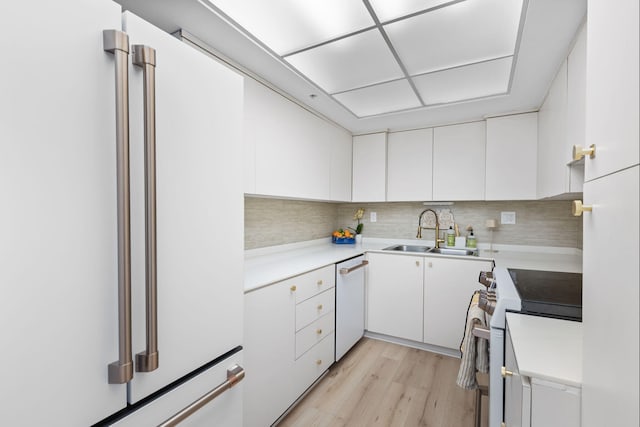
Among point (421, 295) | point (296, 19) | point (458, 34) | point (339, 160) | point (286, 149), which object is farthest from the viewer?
point (339, 160)

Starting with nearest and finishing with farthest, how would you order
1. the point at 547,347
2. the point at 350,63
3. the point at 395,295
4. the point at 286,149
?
1. the point at 547,347
2. the point at 350,63
3. the point at 286,149
4. the point at 395,295

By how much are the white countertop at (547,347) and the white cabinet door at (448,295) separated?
1.35 metres

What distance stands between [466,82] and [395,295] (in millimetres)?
1831

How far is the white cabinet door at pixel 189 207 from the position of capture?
29.9 inches

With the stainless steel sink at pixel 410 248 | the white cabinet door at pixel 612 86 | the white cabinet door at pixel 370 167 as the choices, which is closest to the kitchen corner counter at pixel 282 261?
the stainless steel sink at pixel 410 248

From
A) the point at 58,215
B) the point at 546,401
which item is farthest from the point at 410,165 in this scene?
the point at 58,215

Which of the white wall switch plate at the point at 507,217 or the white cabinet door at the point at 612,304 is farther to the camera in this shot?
the white wall switch plate at the point at 507,217

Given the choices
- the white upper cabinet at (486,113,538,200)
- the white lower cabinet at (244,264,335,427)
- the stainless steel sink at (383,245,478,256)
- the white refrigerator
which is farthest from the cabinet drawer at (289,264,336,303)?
the white upper cabinet at (486,113,538,200)

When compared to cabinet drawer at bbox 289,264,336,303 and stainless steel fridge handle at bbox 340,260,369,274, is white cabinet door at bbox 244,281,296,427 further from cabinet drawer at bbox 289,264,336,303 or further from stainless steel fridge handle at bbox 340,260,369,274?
stainless steel fridge handle at bbox 340,260,369,274

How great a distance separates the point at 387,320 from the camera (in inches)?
107

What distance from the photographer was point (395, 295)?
2.70 meters

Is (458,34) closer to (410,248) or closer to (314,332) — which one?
(314,332)

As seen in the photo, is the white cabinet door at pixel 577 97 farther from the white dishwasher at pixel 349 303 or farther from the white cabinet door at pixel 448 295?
the white dishwasher at pixel 349 303

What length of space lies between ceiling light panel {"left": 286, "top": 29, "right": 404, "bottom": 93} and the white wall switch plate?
179 centimetres
